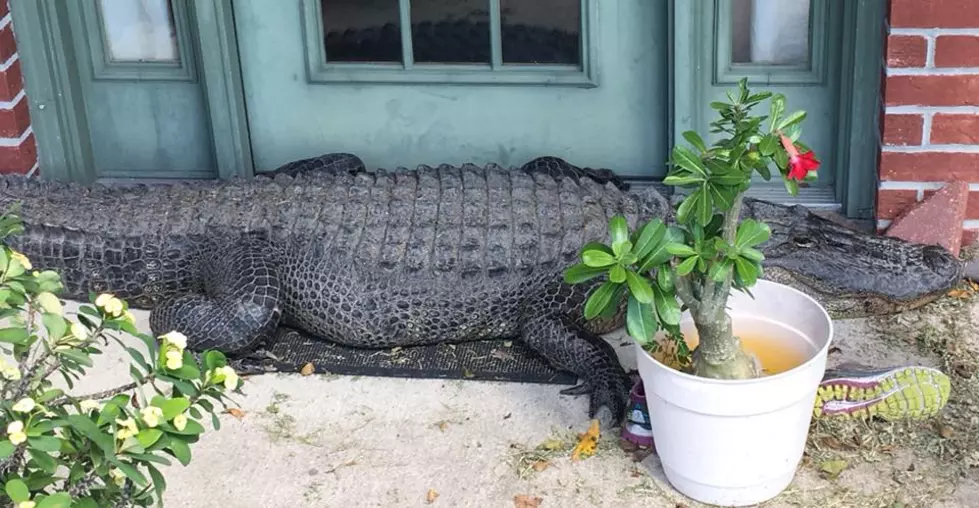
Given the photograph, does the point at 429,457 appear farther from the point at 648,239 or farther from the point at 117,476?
the point at 117,476

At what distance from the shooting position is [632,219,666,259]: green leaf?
2643 mm

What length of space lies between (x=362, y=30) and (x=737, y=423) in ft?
7.24

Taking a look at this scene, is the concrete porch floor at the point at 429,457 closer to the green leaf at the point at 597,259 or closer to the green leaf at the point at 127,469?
the green leaf at the point at 597,259

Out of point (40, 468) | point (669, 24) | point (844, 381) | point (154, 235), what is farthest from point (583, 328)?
point (40, 468)

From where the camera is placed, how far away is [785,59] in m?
4.23

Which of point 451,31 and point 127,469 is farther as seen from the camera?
point 451,31

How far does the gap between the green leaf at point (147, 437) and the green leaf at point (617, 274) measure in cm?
101

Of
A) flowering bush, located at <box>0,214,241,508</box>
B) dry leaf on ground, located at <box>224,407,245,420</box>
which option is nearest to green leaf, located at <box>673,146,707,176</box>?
flowering bush, located at <box>0,214,241,508</box>

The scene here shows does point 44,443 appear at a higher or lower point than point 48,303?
lower

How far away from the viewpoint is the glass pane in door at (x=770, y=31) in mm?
4156

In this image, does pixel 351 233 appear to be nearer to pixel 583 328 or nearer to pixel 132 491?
pixel 583 328

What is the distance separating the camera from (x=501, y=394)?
3.54m

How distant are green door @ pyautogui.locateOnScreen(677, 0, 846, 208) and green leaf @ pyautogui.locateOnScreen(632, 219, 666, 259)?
160 cm

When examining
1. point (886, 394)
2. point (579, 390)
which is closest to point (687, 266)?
point (886, 394)
